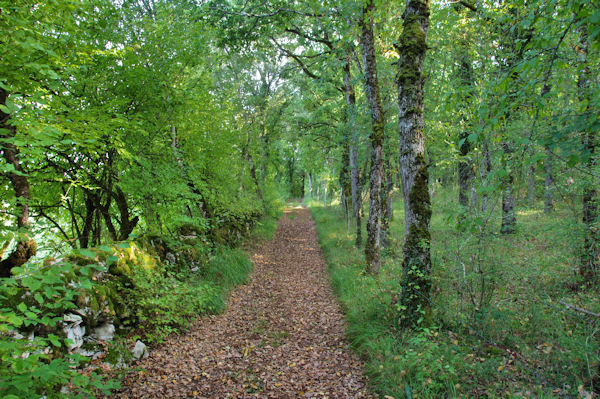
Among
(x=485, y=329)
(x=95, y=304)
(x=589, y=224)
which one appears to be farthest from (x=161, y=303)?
(x=589, y=224)

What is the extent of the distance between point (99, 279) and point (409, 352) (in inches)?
205

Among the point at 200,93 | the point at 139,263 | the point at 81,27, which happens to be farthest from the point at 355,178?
the point at 81,27

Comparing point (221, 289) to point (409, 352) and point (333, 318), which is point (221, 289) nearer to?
point (333, 318)

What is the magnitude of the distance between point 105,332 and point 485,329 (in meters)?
5.95

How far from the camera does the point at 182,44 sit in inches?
283

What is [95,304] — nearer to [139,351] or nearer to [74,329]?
[74,329]

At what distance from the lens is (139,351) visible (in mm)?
4727

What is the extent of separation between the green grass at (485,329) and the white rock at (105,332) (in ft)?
13.5

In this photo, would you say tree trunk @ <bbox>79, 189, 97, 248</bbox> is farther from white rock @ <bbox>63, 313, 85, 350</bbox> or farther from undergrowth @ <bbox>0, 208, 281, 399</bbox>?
white rock @ <bbox>63, 313, 85, 350</bbox>

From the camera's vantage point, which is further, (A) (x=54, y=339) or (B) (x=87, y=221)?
(B) (x=87, y=221)

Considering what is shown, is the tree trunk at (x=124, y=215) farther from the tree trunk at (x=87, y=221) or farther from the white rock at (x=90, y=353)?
the white rock at (x=90, y=353)

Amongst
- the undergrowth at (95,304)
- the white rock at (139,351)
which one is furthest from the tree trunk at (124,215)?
the white rock at (139,351)

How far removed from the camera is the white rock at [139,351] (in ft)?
15.3

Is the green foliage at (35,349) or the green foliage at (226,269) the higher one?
the green foliage at (35,349)
